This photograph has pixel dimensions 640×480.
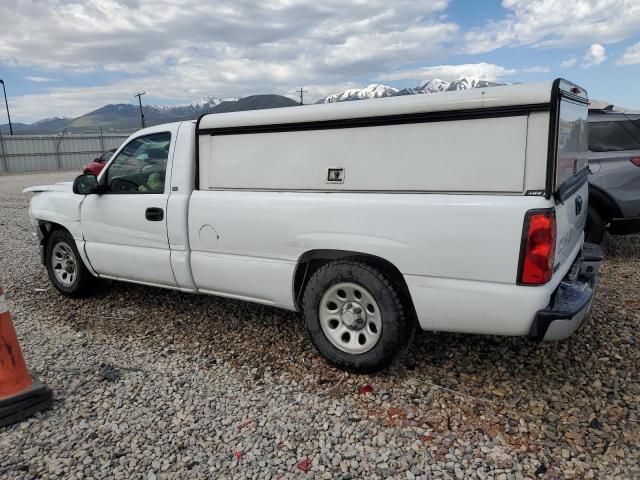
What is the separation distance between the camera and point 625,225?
19.4ft

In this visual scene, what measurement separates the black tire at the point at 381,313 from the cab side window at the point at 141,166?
1688 mm

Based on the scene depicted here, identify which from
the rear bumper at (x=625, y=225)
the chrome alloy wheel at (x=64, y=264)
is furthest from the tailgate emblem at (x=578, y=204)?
the chrome alloy wheel at (x=64, y=264)

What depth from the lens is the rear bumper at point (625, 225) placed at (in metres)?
5.88

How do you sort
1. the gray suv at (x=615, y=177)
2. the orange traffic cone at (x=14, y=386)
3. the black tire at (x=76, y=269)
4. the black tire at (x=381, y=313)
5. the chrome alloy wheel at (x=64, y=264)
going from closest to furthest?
the orange traffic cone at (x=14, y=386) → the black tire at (x=381, y=313) → the black tire at (x=76, y=269) → the chrome alloy wheel at (x=64, y=264) → the gray suv at (x=615, y=177)

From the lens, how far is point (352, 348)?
3.44m

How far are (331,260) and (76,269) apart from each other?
3063mm

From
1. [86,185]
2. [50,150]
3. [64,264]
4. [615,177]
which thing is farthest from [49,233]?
[50,150]

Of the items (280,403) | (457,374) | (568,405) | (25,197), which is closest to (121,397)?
(280,403)

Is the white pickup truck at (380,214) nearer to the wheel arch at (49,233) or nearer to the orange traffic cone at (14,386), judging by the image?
the wheel arch at (49,233)

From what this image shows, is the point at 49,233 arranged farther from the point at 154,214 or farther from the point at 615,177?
the point at 615,177

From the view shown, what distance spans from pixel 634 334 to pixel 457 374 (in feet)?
5.37

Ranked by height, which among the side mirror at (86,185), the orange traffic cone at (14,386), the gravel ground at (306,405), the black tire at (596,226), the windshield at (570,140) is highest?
the windshield at (570,140)

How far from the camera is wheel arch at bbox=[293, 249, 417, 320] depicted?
126 inches

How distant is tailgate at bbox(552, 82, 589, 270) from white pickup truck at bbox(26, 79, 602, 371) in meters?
0.02
